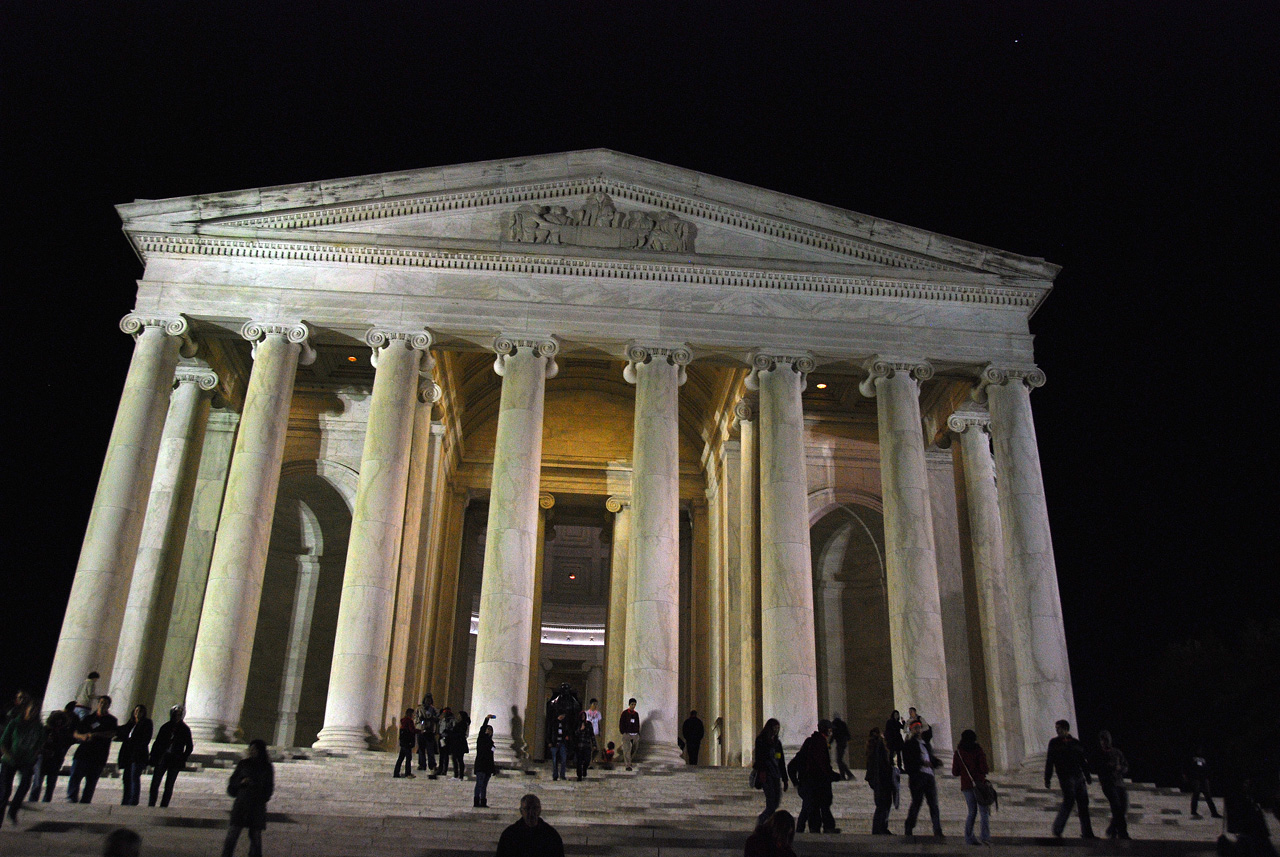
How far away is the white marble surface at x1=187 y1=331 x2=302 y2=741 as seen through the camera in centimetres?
2702

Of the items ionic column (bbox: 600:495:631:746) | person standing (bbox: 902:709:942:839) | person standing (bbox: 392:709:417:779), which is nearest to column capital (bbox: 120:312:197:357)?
person standing (bbox: 392:709:417:779)

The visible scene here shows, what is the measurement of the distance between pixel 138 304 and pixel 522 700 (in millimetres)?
15848

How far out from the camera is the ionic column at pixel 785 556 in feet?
93.0

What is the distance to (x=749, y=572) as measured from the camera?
33969mm

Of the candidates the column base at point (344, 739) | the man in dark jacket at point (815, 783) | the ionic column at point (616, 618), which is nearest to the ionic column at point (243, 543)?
the column base at point (344, 739)

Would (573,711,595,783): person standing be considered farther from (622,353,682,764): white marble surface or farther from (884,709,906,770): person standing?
(884,709,906,770): person standing

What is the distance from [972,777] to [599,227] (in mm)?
20747

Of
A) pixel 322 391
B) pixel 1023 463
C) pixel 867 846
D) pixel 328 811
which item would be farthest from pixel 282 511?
pixel 867 846

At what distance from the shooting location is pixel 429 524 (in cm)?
3762

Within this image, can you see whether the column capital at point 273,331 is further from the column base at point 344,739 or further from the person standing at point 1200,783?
the person standing at point 1200,783

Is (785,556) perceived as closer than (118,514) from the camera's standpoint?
No

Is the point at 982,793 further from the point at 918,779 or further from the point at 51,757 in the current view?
the point at 51,757

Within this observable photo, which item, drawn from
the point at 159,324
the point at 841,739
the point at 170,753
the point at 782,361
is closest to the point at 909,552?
the point at 782,361

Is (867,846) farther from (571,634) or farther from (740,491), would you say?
(571,634)
